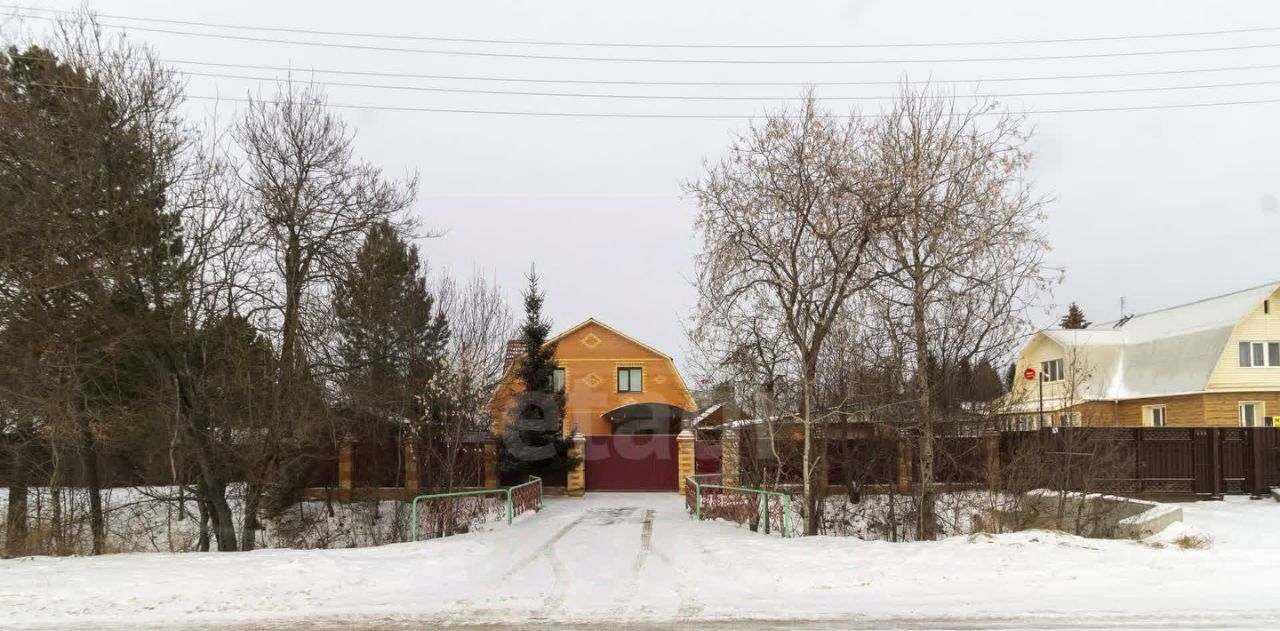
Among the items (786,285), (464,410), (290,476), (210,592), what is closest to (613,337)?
(464,410)

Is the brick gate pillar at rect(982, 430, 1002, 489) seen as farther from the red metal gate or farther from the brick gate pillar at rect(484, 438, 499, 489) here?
the brick gate pillar at rect(484, 438, 499, 489)

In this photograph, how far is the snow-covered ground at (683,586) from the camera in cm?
827

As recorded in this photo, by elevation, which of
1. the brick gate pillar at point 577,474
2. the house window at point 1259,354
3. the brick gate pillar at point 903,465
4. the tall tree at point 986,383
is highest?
the house window at point 1259,354

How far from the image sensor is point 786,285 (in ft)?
46.7

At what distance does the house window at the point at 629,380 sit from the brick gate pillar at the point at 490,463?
1543 centimetres

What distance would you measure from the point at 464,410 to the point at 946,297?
11956 mm

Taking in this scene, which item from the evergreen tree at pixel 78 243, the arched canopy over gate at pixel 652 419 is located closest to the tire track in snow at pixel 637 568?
the evergreen tree at pixel 78 243

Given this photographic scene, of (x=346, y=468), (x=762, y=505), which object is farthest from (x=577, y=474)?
(x=762, y=505)

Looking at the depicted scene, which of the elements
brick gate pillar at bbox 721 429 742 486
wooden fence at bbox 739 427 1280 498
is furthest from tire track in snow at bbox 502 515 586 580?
→ wooden fence at bbox 739 427 1280 498

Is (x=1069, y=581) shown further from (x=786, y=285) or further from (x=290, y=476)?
(x=290, y=476)

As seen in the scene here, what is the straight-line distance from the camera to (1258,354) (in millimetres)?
30719

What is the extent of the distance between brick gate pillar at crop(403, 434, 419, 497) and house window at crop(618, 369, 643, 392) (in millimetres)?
17914

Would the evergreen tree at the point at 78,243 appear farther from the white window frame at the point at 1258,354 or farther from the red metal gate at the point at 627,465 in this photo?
the white window frame at the point at 1258,354

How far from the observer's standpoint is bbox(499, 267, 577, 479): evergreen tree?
26.3m
